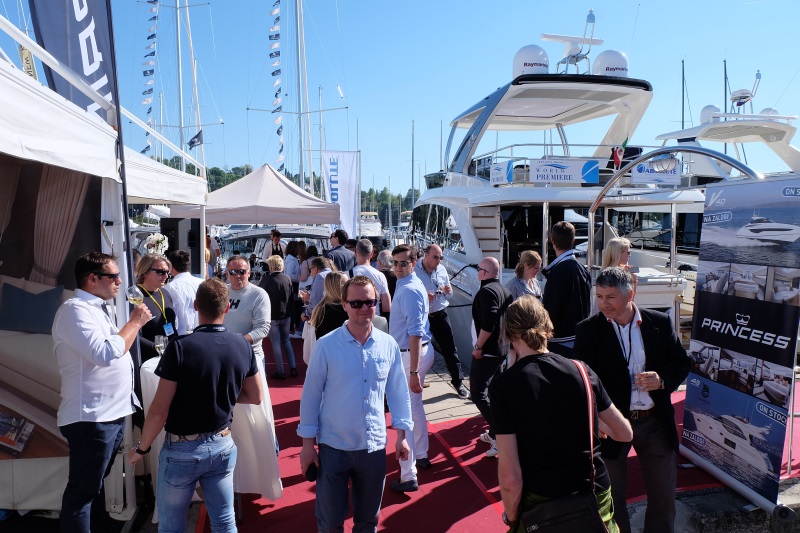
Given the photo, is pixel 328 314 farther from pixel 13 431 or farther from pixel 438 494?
pixel 13 431

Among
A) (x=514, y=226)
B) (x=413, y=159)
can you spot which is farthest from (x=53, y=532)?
(x=413, y=159)

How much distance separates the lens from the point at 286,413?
230 inches

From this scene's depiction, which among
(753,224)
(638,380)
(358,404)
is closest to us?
(358,404)

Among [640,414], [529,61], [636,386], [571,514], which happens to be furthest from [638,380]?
[529,61]

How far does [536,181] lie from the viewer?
9133mm

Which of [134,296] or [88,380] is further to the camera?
[134,296]

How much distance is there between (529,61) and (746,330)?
834cm

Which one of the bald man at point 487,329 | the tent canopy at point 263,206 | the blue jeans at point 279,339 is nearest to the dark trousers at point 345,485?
the bald man at point 487,329

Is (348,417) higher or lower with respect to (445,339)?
higher

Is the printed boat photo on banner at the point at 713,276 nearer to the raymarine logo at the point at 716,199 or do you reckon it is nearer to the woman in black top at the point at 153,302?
the raymarine logo at the point at 716,199

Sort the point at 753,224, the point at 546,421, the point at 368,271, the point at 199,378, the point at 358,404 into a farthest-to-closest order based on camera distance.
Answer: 1. the point at 368,271
2. the point at 753,224
3. the point at 358,404
4. the point at 199,378
5. the point at 546,421

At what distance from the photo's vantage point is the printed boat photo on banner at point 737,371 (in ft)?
12.5

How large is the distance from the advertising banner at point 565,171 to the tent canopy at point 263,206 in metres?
3.87

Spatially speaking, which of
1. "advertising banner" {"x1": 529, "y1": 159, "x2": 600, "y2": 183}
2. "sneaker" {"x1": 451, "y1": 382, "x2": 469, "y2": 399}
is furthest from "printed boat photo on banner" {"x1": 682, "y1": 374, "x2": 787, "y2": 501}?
"advertising banner" {"x1": 529, "y1": 159, "x2": 600, "y2": 183}
